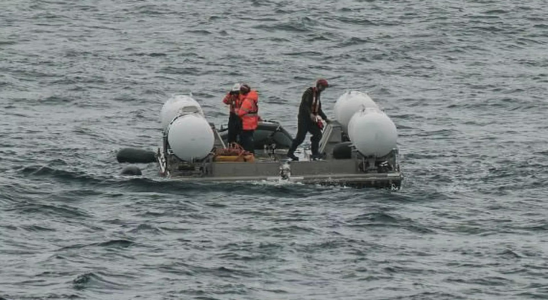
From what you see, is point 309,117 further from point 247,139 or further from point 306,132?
point 247,139

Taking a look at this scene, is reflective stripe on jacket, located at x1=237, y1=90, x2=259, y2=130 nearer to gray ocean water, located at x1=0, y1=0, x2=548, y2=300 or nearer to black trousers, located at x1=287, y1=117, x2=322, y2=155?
black trousers, located at x1=287, y1=117, x2=322, y2=155

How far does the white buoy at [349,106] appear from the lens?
35.1m

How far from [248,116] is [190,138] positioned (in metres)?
2.29

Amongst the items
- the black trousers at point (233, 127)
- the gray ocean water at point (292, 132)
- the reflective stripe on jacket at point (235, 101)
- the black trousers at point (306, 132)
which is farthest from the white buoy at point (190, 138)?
the black trousers at point (306, 132)

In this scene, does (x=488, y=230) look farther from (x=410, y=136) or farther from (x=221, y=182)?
(x=410, y=136)

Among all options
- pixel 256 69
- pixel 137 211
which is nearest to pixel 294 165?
pixel 137 211

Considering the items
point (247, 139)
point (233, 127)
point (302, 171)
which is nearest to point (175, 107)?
point (233, 127)

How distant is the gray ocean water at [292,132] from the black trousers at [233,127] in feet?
6.35

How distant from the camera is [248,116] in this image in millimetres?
33812

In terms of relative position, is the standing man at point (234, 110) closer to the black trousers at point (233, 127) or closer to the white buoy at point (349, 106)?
the black trousers at point (233, 127)

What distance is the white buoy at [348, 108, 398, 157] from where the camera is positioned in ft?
106

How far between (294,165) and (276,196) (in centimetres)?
148

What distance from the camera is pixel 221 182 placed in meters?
32.0

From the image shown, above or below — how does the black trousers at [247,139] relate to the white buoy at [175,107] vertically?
below
